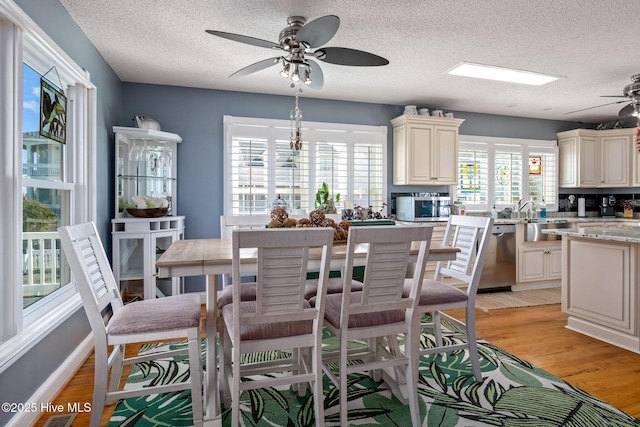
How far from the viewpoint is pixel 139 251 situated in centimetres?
351

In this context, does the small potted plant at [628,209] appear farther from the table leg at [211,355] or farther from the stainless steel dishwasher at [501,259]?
the table leg at [211,355]

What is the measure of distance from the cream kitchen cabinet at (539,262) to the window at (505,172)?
959 mm

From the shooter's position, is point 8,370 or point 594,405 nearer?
point 8,370

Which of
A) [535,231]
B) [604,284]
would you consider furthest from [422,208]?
[604,284]

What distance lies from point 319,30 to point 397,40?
3.89 feet

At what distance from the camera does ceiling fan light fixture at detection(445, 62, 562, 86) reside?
11.5 feet

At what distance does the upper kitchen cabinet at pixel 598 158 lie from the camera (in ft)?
18.1

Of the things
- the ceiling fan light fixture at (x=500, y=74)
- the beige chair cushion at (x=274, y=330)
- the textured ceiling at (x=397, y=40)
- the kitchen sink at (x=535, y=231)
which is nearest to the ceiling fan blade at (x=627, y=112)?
the textured ceiling at (x=397, y=40)

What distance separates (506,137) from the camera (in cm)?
555

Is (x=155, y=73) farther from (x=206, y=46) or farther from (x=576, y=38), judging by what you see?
(x=576, y=38)

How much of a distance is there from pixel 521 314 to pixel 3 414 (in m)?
4.06

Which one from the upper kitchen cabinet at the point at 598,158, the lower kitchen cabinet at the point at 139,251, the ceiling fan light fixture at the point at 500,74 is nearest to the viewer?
the lower kitchen cabinet at the point at 139,251

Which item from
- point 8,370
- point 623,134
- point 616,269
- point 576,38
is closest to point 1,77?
point 8,370

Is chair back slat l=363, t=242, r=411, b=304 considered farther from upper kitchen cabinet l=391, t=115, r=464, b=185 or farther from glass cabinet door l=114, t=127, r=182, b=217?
upper kitchen cabinet l=391, t=115, r=464, b=185
